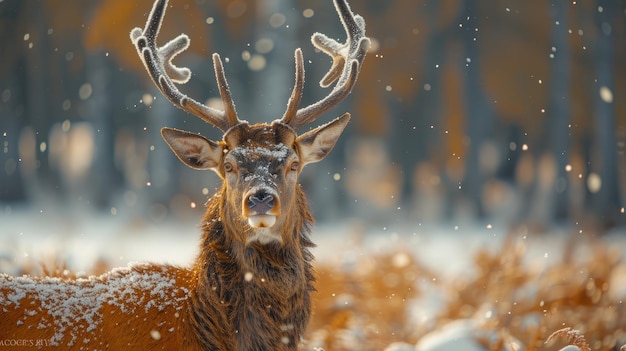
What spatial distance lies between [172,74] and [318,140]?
139 cm

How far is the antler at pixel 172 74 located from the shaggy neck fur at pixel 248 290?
21.6 inches

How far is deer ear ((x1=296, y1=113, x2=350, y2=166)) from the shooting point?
4801mm

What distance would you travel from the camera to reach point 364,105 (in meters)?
18.5

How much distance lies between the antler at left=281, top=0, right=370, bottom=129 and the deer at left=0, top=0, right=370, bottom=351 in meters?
0.04

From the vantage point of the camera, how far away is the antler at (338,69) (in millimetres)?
4769

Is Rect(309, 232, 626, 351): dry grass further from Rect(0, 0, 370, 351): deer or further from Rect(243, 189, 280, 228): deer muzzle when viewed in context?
Rect(243, 189, 280, 228): deer muzzle

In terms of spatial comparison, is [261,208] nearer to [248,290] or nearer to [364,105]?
[248,290]

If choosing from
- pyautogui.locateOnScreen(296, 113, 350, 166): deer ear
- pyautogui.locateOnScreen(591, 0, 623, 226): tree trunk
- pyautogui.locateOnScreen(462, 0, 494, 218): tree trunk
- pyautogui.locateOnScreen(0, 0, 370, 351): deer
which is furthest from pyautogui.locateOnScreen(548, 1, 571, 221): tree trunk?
pyautogui.locateOnScreen(0, 0, 370, 351): deer

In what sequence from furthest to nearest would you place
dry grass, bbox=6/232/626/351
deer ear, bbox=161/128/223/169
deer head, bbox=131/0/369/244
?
dry grass, bbox=6/232/626/351 < deer ear, bbox=161/128/223/169 < deer head, bbox=131/0/369/244

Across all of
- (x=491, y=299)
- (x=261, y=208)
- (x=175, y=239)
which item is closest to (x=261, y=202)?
(x=261, y=208)

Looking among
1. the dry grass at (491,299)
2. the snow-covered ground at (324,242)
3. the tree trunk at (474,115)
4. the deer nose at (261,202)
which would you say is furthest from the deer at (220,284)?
the tree trunk at (474,115)

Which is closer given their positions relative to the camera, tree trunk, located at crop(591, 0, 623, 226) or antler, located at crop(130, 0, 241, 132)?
antler, located at crop(130, 0, 241, 132)

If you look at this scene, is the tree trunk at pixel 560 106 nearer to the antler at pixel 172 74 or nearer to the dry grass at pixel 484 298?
the dry grass at pixel 484 298

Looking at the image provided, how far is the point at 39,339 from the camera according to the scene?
13.2 feet
